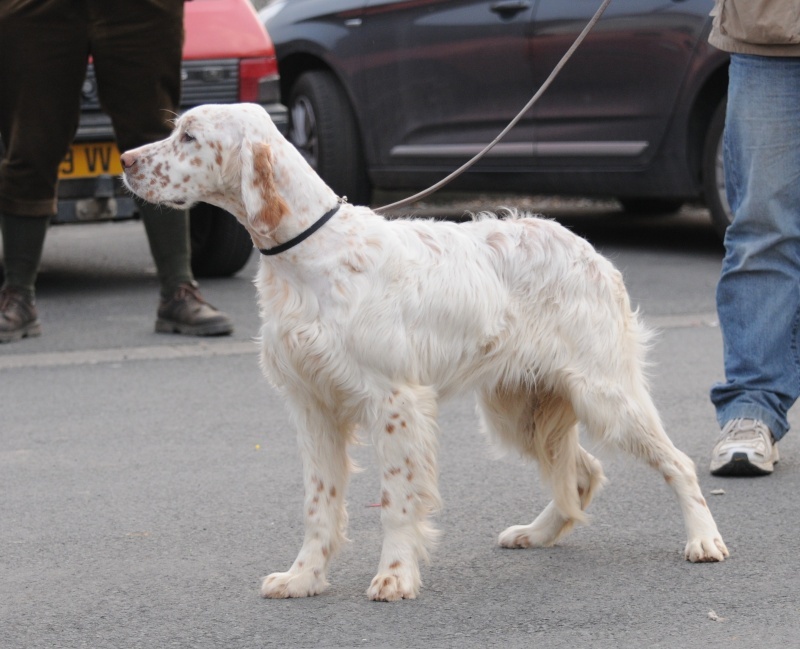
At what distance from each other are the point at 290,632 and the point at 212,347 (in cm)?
329

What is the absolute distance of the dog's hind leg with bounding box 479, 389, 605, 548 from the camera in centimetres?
385

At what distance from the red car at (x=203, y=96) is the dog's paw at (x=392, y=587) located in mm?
4255

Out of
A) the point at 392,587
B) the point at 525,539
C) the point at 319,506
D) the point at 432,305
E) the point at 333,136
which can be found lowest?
the point at 333,136

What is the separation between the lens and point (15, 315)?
647 centimetres

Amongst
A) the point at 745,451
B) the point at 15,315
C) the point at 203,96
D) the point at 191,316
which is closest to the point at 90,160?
the point at 203,96

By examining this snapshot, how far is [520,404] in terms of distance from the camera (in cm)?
388

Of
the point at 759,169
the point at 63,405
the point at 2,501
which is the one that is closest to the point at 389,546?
the point at 2,501

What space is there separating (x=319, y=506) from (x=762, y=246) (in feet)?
6.03

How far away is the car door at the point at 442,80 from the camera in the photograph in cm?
823


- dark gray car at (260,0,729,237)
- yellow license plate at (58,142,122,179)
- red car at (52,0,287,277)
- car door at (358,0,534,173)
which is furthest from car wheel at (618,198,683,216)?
yellow license plate at (58,142,122,179)

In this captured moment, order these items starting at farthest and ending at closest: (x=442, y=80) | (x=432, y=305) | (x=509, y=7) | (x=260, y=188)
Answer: (x=442, y=80), (x=509, y=7), (x=432, y=305), (x=260, y=188)

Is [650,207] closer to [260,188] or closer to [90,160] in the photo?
[90,160]

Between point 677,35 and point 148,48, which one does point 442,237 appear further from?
point 677,35

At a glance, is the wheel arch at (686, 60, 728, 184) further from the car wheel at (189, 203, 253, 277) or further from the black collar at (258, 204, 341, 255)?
the black collar at (258, 204, 341, 255)
